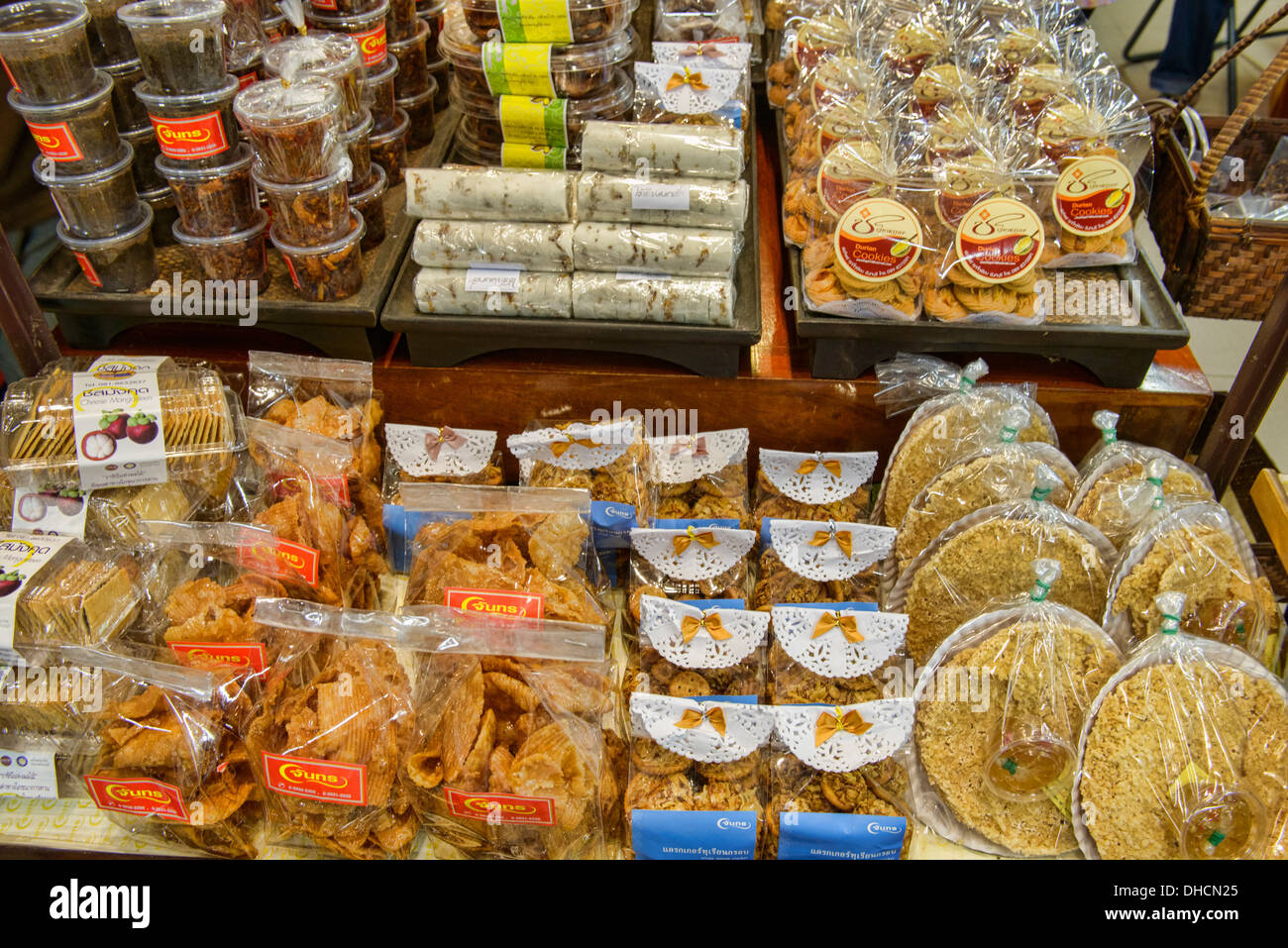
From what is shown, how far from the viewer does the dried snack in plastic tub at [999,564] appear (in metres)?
1.65

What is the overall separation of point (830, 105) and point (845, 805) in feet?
5.25

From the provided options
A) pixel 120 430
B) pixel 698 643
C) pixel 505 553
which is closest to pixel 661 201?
pixel 505 553

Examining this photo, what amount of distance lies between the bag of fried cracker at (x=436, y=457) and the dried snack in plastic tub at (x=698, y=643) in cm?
57

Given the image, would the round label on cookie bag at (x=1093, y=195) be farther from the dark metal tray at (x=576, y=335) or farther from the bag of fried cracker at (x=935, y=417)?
the dark metal tray at (x=576, y=335)

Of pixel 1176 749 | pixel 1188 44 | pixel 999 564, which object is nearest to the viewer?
pixel 1176 749

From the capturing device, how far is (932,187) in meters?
1.92

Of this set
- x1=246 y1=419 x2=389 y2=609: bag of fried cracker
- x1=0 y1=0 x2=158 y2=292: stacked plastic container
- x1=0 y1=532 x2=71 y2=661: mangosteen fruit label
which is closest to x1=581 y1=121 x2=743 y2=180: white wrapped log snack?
x1=246 y1=419 x2=389 y2=609: bag of fried cracker

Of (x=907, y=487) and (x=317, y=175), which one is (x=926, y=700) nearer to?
(x=907, y=487)

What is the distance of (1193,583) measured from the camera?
1564mm

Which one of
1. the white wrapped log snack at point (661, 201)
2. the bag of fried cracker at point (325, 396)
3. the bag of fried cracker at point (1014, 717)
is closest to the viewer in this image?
the bag of fried cracker at point (1014, 717)

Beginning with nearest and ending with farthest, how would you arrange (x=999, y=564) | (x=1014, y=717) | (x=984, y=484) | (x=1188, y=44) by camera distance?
1. (x=1014, y=717)
2. (x=999, y=564)
3. (x=984, y=484)
4. (x=1188, y=44)

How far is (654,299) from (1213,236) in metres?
1.24

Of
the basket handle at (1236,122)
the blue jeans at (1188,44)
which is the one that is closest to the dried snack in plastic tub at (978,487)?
the basket handle at (1236,122)

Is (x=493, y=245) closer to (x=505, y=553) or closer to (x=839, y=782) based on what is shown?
(x=505, y=553)
